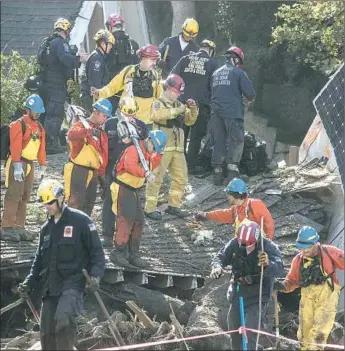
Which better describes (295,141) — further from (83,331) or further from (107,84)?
(83,331)

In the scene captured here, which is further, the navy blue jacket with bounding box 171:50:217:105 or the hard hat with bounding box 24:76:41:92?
the hard hat with bounding box 24:76:41:92

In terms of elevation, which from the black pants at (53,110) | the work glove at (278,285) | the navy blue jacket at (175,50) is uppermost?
the navy blue jacket at (175,50)

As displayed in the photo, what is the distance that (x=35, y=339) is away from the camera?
12211 millimetres

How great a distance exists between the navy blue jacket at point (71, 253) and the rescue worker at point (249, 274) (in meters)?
1.62

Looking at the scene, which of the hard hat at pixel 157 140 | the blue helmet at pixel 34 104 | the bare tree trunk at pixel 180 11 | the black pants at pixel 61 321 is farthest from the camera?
the bare tree trunk at pixel 180 11

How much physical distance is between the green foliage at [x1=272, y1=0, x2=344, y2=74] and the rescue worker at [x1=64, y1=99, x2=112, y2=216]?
21.5ft

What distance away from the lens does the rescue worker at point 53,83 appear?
17.6 metres

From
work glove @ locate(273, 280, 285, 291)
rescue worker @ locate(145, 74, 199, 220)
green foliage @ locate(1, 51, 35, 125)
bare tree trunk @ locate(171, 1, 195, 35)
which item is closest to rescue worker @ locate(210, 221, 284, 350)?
work glove @ locate(273, 280, 285, 291)

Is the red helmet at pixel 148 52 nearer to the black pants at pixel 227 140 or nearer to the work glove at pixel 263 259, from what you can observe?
the black pants at pixel 227 140

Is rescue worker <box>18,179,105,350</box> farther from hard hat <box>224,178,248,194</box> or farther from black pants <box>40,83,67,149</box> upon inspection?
black pants <box>40,83,67,149</box>

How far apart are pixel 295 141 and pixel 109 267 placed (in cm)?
1062

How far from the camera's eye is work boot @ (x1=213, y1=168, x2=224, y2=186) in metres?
17.5

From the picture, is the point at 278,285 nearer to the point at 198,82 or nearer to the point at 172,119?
the point at 172,119

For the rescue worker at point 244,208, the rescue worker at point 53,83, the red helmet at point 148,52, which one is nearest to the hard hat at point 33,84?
the rescue worker at point 53,83
